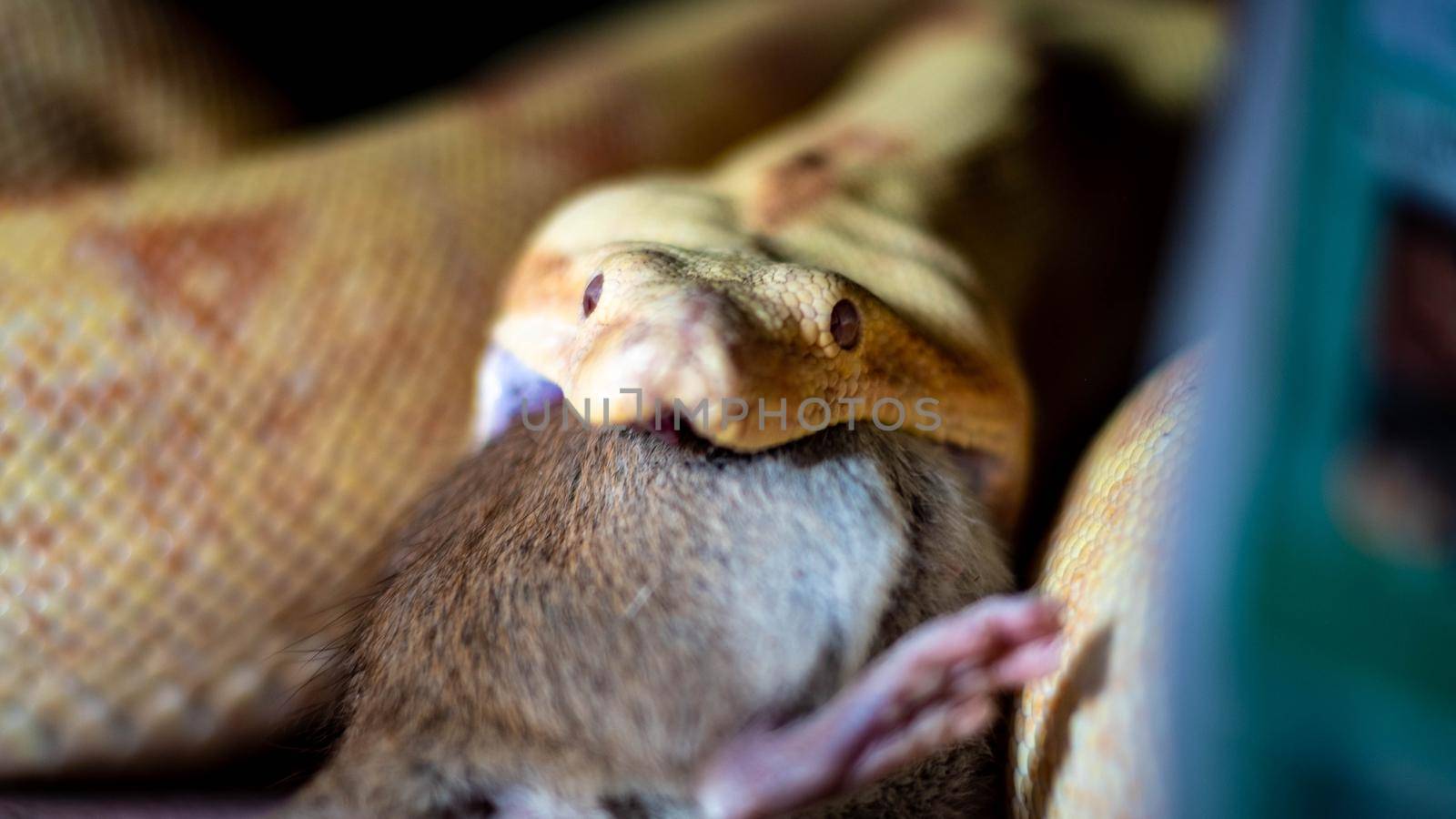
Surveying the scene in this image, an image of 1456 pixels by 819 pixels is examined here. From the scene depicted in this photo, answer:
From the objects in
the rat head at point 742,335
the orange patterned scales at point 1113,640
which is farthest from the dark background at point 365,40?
the orange patterned scales at point 1113,640

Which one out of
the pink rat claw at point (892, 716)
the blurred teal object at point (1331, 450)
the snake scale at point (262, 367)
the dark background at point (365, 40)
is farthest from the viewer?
the dark background at point (365, 40)

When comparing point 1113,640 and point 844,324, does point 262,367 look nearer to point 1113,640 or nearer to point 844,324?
point 844,324

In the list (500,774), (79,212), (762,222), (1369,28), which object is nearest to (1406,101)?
(1369,28)

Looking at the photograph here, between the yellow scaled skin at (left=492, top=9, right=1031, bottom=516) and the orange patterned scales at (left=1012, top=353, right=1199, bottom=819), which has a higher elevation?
the yellow scaled skin at (left=492, top=9, right=1031, bottom=516)

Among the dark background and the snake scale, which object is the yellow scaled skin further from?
the dark background

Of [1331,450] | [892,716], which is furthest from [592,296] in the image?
[1331,450]

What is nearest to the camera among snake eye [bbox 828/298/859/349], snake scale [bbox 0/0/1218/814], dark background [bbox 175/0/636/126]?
snake eye [bbox 828/298/859/349]

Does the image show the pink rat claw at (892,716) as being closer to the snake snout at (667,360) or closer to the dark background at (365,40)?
the snake snout at (667,360)

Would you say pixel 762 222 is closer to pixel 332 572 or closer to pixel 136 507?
pixel 332 572

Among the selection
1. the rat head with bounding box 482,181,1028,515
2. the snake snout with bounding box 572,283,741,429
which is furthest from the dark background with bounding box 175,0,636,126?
the snake snout with bounding box 572,283,741,429
